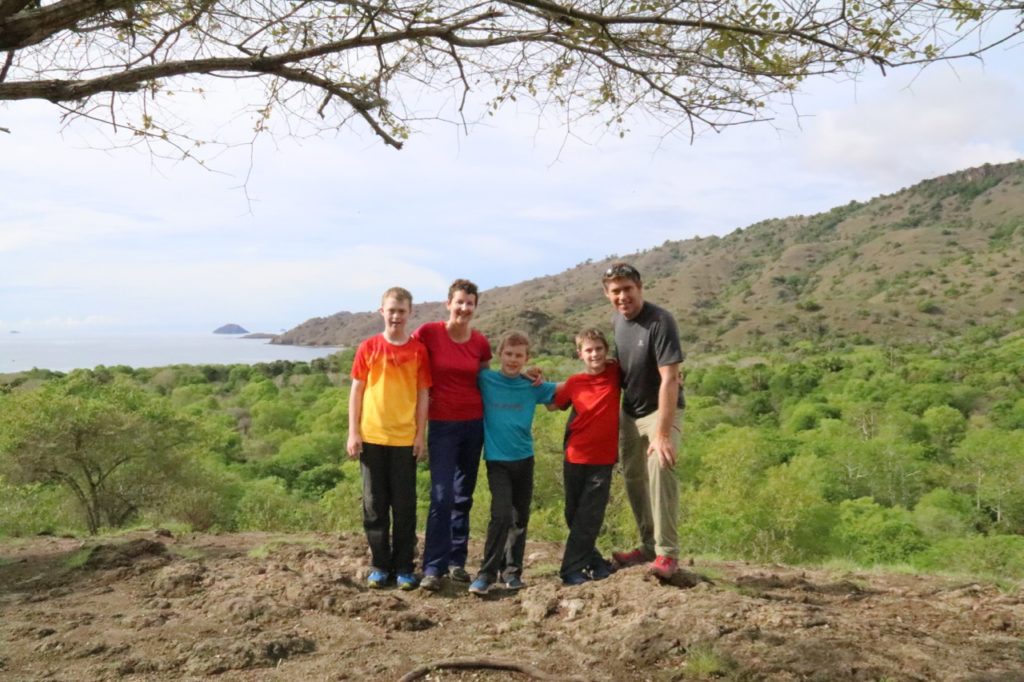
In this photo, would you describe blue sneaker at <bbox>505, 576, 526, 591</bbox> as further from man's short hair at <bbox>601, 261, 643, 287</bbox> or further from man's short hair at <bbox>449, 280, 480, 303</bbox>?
man's short hair at <bbox>601, 261, 643, 287</bbox>

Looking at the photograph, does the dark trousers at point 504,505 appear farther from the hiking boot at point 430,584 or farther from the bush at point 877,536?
the bush at point 877,536

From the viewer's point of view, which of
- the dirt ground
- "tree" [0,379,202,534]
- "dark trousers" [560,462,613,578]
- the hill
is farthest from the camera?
the hill

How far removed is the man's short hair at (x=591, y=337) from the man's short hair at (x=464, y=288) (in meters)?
0.70

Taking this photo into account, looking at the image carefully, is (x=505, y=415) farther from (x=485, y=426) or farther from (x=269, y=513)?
(x=269, y=513)

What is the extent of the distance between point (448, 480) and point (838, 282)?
363ft

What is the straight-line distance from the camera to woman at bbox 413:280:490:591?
4734mm

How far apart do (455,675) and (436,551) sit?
1317 mm

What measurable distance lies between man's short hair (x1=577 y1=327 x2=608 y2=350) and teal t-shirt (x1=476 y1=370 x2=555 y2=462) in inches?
16.4

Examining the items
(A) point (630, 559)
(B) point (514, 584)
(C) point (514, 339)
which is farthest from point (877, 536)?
(C) point (514, 339)


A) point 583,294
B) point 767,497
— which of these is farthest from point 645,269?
point 767,497

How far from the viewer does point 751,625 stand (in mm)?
3883

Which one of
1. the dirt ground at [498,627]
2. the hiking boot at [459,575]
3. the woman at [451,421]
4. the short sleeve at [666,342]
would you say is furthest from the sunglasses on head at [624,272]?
the hiking boot at [459,575]

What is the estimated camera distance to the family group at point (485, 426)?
466 centimetres

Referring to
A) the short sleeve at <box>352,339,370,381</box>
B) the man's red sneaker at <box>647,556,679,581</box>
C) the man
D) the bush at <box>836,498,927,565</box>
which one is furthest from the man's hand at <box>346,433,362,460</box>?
the bush at <box>836,498,927,565</box>
